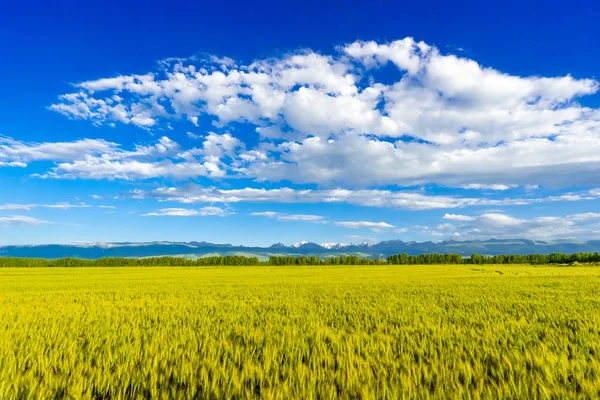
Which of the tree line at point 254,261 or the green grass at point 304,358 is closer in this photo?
the green grass at point 304,358

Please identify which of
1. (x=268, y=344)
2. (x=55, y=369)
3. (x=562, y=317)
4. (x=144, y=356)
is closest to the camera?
(x=55, y=369)

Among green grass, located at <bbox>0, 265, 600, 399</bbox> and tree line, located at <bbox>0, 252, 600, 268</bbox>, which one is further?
tree line, located at <bbox>0, 252, 600, 268</bbox>

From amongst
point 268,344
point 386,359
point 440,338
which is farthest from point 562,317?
point 268,344

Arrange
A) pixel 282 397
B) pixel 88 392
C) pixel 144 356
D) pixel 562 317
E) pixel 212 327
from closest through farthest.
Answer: pixel 282 397 → pixel 88 392 → pixel 144 356 → pixel 212 327 → pixel 562 317

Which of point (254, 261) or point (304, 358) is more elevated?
point (304, 358)

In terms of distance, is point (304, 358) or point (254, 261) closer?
point (304, 358)

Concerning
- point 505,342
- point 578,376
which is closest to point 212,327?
point 505,342

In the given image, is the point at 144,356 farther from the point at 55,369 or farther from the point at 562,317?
the point at 562,317

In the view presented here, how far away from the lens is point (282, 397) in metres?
3.33

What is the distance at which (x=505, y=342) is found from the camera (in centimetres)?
615

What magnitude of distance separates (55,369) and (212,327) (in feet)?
11.9

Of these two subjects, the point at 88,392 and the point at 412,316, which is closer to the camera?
the point at 88,392

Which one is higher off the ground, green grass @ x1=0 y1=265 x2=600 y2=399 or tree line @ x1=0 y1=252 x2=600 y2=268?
green grass @ x1=0 y1=265 x2=600 y2=399

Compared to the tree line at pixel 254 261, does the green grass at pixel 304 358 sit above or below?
above
